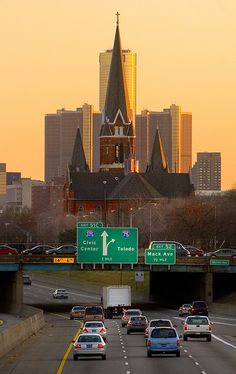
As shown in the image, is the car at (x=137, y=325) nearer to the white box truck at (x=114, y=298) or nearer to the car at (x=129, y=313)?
the car at (x=129, y=313)

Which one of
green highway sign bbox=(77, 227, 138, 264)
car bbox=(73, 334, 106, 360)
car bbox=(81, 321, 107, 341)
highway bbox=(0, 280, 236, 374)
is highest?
green highway sign bbox=(77, 227, 138, 264)

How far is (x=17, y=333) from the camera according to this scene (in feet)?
212

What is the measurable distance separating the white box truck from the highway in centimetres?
1274

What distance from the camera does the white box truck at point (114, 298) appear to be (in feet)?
347

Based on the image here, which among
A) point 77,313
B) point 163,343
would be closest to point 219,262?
point 77,313

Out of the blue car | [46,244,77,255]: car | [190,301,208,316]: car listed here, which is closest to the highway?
the blue car

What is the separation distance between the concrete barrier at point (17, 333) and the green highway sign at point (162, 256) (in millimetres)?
29035

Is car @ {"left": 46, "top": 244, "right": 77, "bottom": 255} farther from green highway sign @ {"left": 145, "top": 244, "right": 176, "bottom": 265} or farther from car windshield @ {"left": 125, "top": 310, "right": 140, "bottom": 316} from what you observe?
car windshield @ {"left": 125, "top": 310, "right": 140, "bottom": 316}

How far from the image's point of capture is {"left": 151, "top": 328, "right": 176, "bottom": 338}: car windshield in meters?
→ 54.8

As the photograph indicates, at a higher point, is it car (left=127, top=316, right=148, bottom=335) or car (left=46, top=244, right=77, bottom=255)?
car (left=46, top=244, right=77, bottom=255)

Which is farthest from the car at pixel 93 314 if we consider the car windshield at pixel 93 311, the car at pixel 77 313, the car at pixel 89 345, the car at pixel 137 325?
the car at pixel 89 345

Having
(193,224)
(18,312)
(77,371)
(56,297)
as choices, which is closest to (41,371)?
(77,371)

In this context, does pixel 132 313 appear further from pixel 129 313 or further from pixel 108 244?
pixel 108 244

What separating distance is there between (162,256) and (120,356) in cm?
5588
